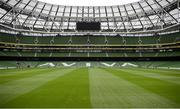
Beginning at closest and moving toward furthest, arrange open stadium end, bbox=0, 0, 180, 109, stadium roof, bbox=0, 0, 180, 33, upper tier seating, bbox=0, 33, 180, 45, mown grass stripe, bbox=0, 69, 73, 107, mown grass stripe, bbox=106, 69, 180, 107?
mown grass stripe, bbox=0, 69, 73, 107 → mown grass stripe, bbox=106, 69, 180, 107 → stadium roof, bbox=0, 0, 180, 33 → open stadium end, bbox=0, 0, 180, 109 → upper tier seating, bbox=0, 33, 180, 45

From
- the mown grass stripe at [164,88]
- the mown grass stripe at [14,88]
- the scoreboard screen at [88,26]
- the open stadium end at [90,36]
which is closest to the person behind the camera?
the mown grass stripe at [14,88]

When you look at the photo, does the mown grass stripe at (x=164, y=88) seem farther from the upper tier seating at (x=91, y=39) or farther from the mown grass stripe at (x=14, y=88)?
the upper tier seating at (x=91, y=39)

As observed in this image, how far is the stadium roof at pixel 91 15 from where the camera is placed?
204 ft

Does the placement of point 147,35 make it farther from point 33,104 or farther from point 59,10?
point 33,104

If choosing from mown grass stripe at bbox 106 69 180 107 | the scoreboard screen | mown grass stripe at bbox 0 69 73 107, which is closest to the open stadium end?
the scoreboard screen

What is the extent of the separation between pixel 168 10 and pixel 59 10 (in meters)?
39.1

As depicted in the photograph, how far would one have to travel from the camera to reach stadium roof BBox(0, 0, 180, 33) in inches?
2447

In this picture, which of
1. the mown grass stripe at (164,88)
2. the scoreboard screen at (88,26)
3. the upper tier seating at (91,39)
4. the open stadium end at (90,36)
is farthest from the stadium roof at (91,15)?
the mown grass stripe at (164,88)

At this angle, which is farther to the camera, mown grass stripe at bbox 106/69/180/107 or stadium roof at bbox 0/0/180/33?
stadium roof at bbox 0/0/180/33

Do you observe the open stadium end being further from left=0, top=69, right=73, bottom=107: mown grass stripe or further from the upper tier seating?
left=0, top=69, right=73, bottom=107: mown grass stripe

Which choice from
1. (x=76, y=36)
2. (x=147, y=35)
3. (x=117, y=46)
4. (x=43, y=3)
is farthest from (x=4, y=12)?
(x=147, y=35)

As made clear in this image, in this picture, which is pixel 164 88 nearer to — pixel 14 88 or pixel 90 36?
pixel 14 88

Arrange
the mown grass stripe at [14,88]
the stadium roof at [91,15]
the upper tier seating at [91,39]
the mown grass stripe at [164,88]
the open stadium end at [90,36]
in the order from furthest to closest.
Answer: the upper tier seating at [91,39]
the open stadium end at [90,36]
the stadium roof at [91,15]
the mown grass stripe at [164,88]
the mown grass stripe at [14,88]

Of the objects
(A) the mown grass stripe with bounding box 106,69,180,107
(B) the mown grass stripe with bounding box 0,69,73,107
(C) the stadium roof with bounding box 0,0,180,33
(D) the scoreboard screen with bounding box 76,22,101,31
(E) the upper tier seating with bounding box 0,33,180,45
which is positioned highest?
(C) the stadium roof with bounding box 0,0,180,33
